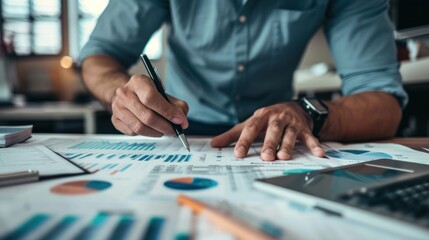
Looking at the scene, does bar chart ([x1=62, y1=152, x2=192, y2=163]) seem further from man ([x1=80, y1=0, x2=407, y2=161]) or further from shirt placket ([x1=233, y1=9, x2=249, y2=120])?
shirt placket ([x1=233, y1=9, x2=249, y2=120])

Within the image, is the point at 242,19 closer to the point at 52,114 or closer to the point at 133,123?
the point at 133,123

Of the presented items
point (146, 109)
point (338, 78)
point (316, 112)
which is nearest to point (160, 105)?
point (146, 109)

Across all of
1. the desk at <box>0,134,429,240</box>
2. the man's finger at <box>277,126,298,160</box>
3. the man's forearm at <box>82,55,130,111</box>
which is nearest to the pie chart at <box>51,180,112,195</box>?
the desk at <box>0,134,429,240</box>

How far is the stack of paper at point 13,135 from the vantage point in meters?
0.47

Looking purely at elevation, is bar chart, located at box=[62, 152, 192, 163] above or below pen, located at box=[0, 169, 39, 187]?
below

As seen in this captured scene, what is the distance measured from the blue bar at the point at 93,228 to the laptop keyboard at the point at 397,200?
152mm

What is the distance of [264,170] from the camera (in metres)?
0.35

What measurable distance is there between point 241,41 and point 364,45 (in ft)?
0.86

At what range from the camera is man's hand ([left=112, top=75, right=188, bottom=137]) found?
17.6 inches

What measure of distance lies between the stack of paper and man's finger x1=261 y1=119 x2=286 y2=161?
350mm

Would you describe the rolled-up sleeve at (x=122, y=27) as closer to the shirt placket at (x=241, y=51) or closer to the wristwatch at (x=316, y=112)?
the shirt placket at (x=241, y=51)

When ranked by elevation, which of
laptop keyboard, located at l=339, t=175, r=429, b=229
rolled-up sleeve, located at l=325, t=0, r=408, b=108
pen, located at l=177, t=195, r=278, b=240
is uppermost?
rolled-up sleeve, located at l=325, t=0, r=408, b=108


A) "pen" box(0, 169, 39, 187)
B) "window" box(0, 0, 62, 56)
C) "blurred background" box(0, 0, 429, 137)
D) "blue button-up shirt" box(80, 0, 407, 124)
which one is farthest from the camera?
"window" box(0, 0, 62, 56)


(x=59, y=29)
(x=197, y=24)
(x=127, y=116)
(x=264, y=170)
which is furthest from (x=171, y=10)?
(x=59, y=29)
